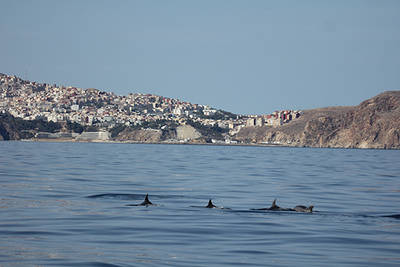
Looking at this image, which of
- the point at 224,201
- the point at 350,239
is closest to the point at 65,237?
the point at 350,239

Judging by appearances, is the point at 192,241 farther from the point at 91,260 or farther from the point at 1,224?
the point at 1,224

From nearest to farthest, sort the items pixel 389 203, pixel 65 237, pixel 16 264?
pixel 16 264
pixel 65 237
pixel 389 203

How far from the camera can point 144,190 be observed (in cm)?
3681

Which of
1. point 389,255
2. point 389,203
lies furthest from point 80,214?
point 389,203

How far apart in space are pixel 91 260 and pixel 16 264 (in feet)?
5.91

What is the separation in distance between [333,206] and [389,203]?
3.83 m

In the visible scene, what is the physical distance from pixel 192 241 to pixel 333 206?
12.8m

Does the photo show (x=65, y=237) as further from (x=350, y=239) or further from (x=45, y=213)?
(x=350, y=239)

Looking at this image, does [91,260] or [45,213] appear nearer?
[91,260]

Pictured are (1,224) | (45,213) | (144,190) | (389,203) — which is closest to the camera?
(1,224)

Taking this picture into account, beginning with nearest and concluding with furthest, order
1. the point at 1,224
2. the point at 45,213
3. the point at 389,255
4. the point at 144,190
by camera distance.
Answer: the point at 389,255 → the point at 1,224 → the point at 45,213 → the point at 144,190

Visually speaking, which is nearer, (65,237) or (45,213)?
(65,237)

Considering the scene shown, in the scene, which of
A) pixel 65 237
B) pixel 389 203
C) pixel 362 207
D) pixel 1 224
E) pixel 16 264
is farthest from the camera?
pixel 389 203

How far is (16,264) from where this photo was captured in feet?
49.2
